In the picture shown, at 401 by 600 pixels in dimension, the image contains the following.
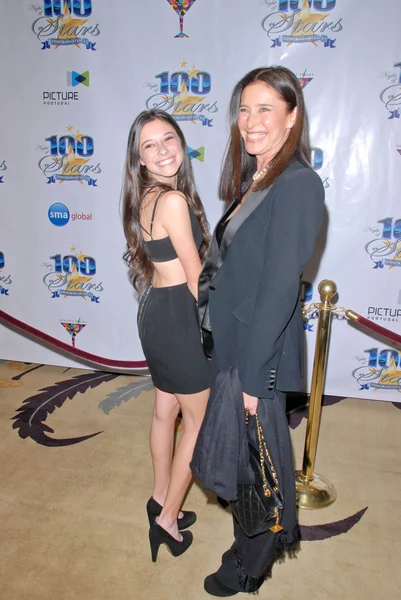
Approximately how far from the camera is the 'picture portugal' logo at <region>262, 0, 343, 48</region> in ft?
11.5

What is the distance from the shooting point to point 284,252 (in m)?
1.62

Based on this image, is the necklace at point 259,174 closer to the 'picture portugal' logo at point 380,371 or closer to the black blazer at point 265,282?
the black blazer at point 265,282

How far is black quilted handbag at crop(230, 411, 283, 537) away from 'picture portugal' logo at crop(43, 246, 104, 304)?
2789 mm

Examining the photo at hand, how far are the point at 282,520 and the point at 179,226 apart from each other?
3.95 ft

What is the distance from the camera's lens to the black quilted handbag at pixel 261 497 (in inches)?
71.5

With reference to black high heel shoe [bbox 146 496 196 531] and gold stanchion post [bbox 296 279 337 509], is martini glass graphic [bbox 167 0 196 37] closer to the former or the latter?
gold stanchion post [bbox 296 279 337 509]

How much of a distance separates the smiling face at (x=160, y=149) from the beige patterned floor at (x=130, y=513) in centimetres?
179

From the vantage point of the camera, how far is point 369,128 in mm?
3637

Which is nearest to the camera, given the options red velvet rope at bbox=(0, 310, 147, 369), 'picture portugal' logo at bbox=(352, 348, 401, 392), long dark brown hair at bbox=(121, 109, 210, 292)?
long dark brown hair at bbox=(121, 109, 210, 292)

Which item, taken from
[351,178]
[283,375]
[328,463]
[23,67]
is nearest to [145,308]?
[283,375]

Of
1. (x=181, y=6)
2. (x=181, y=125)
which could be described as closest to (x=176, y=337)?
(x=181, y=125)

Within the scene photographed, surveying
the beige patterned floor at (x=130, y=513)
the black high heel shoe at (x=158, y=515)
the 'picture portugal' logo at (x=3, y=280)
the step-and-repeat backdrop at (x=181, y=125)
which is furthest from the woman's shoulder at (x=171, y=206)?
the 'picture portugal' logo at (x=3, y=280)

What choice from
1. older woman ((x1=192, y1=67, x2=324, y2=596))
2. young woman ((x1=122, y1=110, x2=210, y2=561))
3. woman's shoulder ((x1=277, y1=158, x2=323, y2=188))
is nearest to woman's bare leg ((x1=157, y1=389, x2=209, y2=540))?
young woman ((x1=122, y1=110, x2=210, y2=561))

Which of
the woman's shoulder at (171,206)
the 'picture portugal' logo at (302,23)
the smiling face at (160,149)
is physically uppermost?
the 'picture portugal' logo at (302,23)
